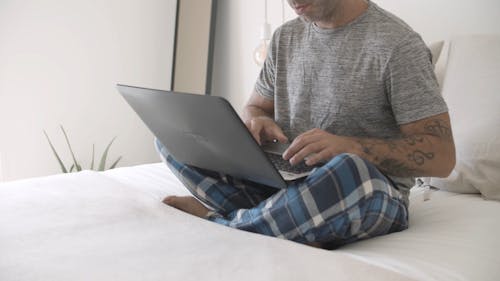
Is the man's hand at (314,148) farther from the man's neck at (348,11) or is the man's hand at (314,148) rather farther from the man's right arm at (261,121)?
the man's neck at (348,11)

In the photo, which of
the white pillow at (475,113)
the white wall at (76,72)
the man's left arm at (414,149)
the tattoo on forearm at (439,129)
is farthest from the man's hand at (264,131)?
the white wall at (76,72)

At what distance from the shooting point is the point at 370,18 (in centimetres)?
112

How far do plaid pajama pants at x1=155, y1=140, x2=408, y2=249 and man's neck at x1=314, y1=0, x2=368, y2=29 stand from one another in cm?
45

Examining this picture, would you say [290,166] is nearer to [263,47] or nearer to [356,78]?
[356,78]

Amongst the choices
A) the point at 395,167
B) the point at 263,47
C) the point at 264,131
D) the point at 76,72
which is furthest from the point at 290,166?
the point at 76,72

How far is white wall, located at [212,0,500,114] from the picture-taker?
1548mm

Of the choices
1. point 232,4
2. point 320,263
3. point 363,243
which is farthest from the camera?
point 232,4

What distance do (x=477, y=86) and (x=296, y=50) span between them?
0.45 metres

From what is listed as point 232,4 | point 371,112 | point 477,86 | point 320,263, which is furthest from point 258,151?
point 232,4

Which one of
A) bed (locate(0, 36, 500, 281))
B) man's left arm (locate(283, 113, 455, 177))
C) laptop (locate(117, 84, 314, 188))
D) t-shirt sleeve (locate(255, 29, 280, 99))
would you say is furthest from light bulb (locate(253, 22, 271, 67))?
man's left arm (locate(283, 113, 455, 177))

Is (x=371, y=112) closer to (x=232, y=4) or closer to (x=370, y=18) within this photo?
(x=370, y=18)

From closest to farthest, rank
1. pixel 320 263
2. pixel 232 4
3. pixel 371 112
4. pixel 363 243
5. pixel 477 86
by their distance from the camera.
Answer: pixel 320 263, pixel 363 243, pixel 371 112, pixel 477 86, pixel 232 4

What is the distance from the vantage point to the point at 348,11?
114 centimetres

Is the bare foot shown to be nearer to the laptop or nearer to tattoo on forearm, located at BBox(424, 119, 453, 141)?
the laptop
